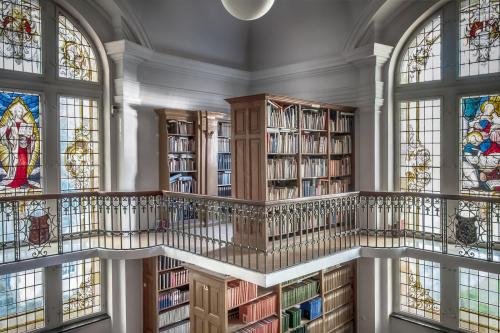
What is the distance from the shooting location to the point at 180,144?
277 inches

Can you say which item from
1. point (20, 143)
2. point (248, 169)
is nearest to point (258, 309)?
point (248, 169)

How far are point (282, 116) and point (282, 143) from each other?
0.41 m

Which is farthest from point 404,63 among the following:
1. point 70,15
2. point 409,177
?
point 70,15

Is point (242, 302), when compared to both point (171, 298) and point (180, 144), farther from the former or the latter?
point (180, 144)

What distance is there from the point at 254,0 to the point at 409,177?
4959mm

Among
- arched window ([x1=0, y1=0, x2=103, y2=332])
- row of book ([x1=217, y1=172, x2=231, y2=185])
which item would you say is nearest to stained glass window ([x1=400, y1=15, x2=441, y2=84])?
row of book ([x1=217, y1=172, x2=231, y2=185])

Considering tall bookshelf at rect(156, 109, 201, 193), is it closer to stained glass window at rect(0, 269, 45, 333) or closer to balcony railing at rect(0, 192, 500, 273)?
balcony railing at rect(0, 192, 500, 273)

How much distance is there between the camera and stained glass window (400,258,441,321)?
6.43 metres

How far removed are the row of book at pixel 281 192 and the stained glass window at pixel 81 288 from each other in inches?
121

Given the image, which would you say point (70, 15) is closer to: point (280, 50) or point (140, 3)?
point (140, 3)

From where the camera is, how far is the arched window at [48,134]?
5.80 metres

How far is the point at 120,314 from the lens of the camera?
259 inches

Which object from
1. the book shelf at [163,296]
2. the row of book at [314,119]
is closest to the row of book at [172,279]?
the book shelf at [163,296]

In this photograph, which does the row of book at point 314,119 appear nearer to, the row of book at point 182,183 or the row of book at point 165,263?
the row of book at point 182,183
